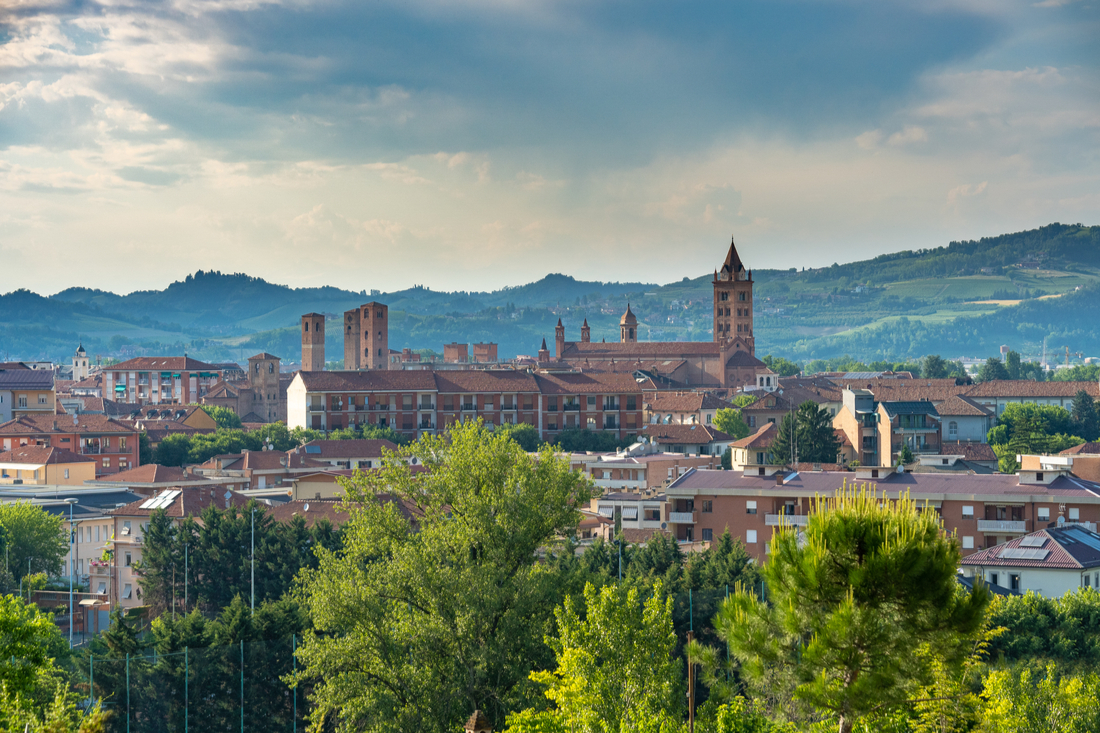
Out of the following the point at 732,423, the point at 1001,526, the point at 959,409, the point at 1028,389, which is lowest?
the point at 1001,526

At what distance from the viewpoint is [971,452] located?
314 ft

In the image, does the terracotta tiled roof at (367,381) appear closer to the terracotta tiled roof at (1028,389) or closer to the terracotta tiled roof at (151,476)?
the terracotta tiled roof at (151,476)

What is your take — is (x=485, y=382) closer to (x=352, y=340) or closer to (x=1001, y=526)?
(x=352, y=340)

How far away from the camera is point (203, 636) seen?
36.8 meters

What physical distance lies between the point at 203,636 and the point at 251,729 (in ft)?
10.8

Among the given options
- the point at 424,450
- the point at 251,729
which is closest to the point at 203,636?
the point at 251,729

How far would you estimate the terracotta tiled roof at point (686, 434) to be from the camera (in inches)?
4523

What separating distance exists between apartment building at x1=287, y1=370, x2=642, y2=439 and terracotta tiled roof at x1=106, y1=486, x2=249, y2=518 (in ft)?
179

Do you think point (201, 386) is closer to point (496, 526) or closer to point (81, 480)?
point (81, 480)

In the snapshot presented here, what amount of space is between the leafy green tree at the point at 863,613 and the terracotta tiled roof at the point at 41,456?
79793 millimetres

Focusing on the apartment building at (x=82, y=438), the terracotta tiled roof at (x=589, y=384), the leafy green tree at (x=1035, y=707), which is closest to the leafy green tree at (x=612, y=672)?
the leafy green tree at (x=1035, y=707)

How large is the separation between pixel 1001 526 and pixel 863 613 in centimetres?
4400

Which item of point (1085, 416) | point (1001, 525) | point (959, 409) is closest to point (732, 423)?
point (959, 409)

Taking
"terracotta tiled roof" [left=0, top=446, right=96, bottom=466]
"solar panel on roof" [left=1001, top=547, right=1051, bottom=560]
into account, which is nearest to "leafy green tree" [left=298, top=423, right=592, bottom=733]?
"solar panel on roof" [left=1001, top=547, right=1051, bottom=560]
